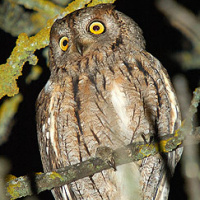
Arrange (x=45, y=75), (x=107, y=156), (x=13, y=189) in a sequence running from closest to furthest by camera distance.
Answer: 1. (x=13, y=189)
2. (x=107, y=156)
3. (x=45, y=75)

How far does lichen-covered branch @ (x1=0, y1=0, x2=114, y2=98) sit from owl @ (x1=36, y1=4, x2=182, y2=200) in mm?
182

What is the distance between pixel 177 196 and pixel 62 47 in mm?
2443

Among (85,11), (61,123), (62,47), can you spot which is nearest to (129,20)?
(85,11)

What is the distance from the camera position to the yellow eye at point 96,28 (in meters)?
2.50

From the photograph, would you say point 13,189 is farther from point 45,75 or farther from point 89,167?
point 45,75

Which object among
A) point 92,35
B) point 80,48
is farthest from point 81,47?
point 92,35

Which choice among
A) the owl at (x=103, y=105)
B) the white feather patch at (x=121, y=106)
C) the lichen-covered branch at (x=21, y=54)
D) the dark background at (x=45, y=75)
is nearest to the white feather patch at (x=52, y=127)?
the owl at (x=103, y=105)

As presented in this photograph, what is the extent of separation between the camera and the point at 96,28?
2.52 m

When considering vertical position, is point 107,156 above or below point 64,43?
below

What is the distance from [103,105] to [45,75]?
159cm

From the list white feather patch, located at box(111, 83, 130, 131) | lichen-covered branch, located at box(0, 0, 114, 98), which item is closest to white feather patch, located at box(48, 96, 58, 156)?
lichen-covered branch, located at box(0, 0, 114, 98)

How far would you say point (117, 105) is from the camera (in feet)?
6.91

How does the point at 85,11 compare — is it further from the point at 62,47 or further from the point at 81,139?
the point at 81,139

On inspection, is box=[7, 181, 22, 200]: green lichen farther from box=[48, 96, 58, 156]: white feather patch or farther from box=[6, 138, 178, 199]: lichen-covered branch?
box=[48, 96, 58, 156]: white feather patch
